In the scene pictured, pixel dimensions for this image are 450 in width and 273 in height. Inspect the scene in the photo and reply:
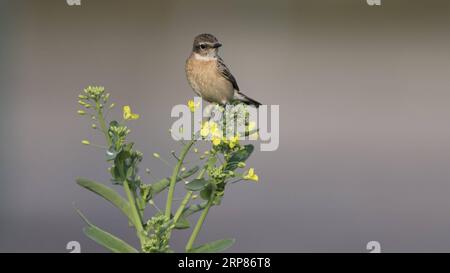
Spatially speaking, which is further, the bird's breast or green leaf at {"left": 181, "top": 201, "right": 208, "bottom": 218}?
the bird's breast

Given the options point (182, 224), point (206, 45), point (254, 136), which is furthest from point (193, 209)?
point (206, 45)

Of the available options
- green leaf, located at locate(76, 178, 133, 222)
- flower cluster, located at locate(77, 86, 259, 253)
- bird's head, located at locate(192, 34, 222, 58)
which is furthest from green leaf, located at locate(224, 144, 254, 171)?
bird's head, located at locate(192, 34, 222, 58)

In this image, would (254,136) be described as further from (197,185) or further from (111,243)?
(111,243)

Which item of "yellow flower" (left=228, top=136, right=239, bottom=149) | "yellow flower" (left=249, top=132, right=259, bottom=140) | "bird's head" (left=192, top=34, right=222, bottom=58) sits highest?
"bird's head" (left=192, top=34, right=222, bottom=58)

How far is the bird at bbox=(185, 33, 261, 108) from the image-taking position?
62.2 inches

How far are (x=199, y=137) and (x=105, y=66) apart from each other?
2540 millimetres

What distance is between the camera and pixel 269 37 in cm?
352

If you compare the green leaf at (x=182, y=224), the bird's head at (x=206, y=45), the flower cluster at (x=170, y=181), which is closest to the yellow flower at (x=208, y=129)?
the flower cluster at (x=170, y=181)

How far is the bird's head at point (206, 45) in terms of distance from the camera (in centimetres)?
152

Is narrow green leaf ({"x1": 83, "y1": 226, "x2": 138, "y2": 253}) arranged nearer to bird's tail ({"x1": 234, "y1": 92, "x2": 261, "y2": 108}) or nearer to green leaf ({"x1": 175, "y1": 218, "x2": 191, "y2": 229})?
green leaf ({"x1": 175, "y1": 218, "x2": 191, "y2": 229})

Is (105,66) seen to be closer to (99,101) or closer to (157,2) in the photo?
(157,2)

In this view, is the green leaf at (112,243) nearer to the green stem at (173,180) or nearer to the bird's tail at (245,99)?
the green stem at (173,180)

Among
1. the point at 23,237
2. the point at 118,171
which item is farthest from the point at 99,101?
the point at 23,237
